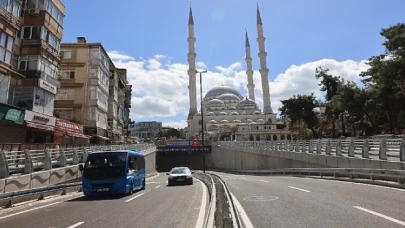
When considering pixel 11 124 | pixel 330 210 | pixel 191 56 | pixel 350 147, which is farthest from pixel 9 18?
pixel 191 56

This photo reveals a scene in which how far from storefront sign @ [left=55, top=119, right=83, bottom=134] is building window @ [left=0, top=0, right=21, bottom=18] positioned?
35.2 ft

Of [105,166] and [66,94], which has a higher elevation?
[66,94]

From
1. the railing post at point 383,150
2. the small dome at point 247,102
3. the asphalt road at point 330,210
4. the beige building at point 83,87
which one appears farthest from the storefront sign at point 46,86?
the small dome at point 247,102

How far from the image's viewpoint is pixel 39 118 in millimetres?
28531

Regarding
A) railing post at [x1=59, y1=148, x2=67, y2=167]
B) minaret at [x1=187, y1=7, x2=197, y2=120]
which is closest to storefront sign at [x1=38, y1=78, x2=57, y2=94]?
railing post at [x1=59, y1=148, x2=67, y2=167]

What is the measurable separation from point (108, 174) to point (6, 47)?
14.1 m

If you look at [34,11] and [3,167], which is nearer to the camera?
[3,167]

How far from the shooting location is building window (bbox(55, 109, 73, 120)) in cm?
4325

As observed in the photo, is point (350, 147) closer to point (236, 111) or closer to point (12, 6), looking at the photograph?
point (12, 6)

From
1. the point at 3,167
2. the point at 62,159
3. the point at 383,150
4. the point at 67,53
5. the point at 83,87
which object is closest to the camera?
the point at 3,167

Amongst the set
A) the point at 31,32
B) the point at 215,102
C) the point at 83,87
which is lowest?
the point at 83,87

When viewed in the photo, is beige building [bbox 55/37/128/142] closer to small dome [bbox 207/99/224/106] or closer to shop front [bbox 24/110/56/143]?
shop front [bbox 24/110/56/143]

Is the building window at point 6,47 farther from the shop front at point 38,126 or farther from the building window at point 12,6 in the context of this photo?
the shop front at point 38,126

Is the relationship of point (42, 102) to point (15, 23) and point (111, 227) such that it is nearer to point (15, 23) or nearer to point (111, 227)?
point (15, 23)
